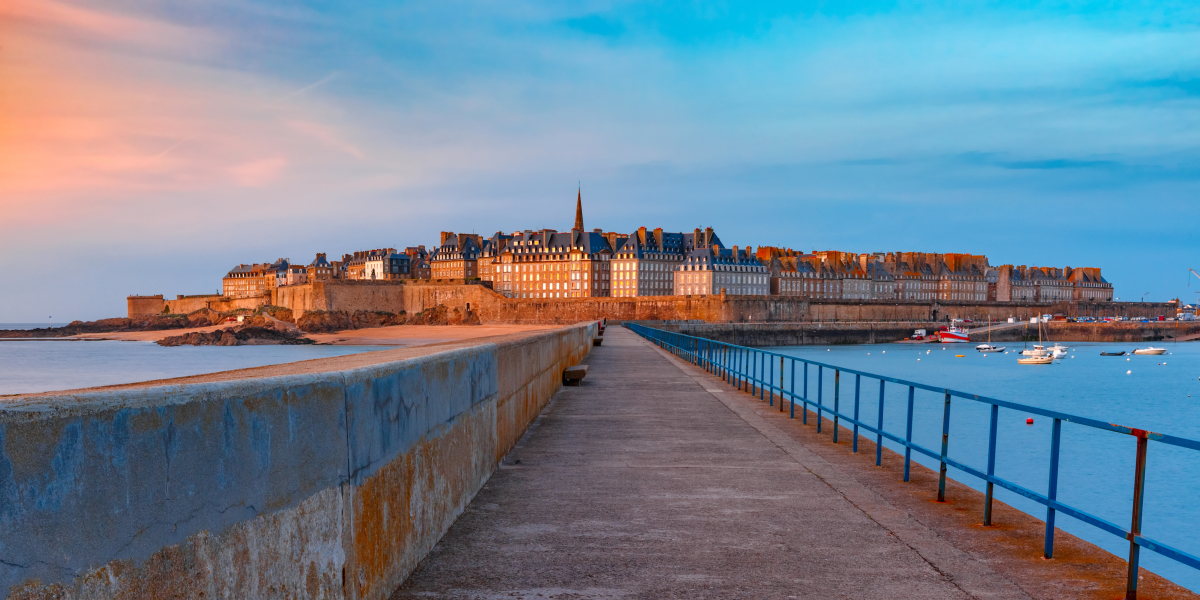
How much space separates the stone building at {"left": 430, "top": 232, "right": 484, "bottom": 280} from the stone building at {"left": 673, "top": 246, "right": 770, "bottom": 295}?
117 feet

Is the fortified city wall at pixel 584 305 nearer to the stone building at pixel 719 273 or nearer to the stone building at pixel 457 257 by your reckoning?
the stone building at pixel 719 273

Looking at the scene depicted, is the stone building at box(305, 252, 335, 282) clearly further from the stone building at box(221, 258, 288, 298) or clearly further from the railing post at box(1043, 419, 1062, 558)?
the railing post at box(1043, 419, 1062, 558)

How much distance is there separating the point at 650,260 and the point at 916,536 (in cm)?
11114

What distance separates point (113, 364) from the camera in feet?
174

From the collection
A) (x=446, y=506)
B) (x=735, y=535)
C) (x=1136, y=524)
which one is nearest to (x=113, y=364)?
(x=446, y=506)

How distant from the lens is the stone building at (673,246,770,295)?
114 m

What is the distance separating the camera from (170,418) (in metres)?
2.23

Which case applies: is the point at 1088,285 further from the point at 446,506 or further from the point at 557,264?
the point at 446,506

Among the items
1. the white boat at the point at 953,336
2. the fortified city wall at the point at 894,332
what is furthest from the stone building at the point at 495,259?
the white boat at the point at 953,336

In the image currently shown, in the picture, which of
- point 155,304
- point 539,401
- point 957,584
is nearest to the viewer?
point 957,584

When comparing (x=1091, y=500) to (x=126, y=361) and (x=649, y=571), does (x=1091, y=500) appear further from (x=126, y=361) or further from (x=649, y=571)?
(x=126, y=361)

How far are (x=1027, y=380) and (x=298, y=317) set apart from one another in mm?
88616

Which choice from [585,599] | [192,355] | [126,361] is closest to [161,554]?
[585,599]

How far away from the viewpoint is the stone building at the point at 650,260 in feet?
378
